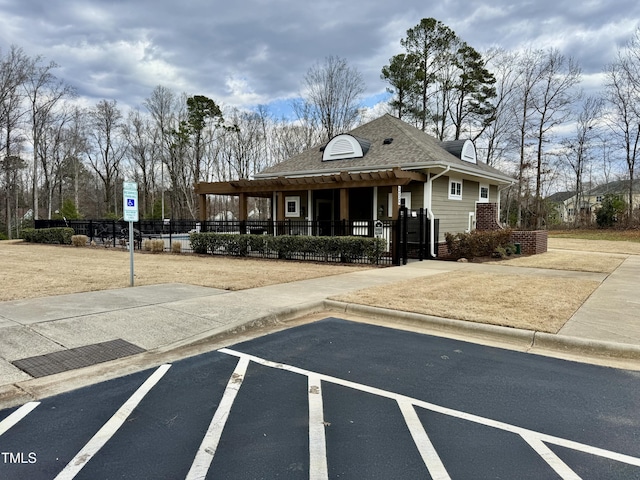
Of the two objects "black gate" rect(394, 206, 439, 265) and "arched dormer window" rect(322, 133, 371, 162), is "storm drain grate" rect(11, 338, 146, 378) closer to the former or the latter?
"black gate" rect(394, 206, 439, 265)

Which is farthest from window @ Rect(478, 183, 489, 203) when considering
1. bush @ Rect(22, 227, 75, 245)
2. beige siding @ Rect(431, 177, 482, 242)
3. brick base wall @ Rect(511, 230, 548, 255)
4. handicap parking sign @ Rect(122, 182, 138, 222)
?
bush @ Rect(22, 227, 75, 245)

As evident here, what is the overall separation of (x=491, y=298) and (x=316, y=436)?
5.55 m

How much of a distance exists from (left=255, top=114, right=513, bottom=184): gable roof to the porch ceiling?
3.28 feet

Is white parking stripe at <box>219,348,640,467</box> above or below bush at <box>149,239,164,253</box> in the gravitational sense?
below

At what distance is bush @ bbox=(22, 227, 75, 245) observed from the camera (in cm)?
2184

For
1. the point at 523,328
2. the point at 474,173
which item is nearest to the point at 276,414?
the point at 523,328

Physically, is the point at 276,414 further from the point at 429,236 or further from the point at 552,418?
the point at 429,236

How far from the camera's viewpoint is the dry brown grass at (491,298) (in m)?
5.95

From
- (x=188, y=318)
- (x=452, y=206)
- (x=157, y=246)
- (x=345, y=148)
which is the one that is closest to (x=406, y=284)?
(x=188, y=318)

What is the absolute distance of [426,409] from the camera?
3.29 metres

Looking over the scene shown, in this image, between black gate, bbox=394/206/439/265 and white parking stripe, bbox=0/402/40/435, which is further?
black gate, bbox=394/206/439/265

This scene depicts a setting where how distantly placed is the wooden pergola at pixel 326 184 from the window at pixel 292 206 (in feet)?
2.26

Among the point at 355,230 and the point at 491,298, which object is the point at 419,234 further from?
the point at 491,298

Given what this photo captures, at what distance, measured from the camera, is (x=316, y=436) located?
9.34 ft
